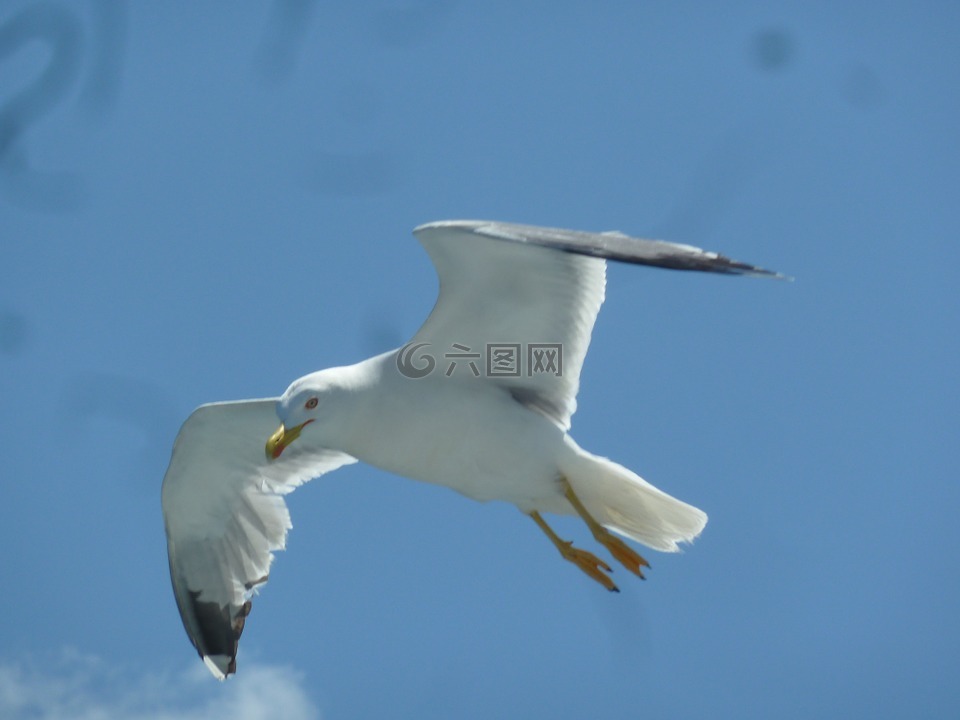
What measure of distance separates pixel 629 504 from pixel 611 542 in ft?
0.77

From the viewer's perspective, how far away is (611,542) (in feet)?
25.5

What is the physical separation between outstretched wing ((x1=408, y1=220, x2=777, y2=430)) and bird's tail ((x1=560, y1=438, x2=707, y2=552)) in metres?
0.34

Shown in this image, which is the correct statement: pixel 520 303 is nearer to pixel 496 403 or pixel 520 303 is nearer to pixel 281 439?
pixel 496 403

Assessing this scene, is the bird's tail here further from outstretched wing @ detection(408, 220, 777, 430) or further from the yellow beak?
the yellow beak

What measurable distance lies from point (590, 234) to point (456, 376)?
1.30 m

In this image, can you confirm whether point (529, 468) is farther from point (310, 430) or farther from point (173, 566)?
point (173, 566)

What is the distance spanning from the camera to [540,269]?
23.9 feet

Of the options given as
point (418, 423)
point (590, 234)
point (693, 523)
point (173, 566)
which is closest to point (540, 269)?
point (590, 234)

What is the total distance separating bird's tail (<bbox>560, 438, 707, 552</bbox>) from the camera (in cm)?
759

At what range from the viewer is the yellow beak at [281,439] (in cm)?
705
